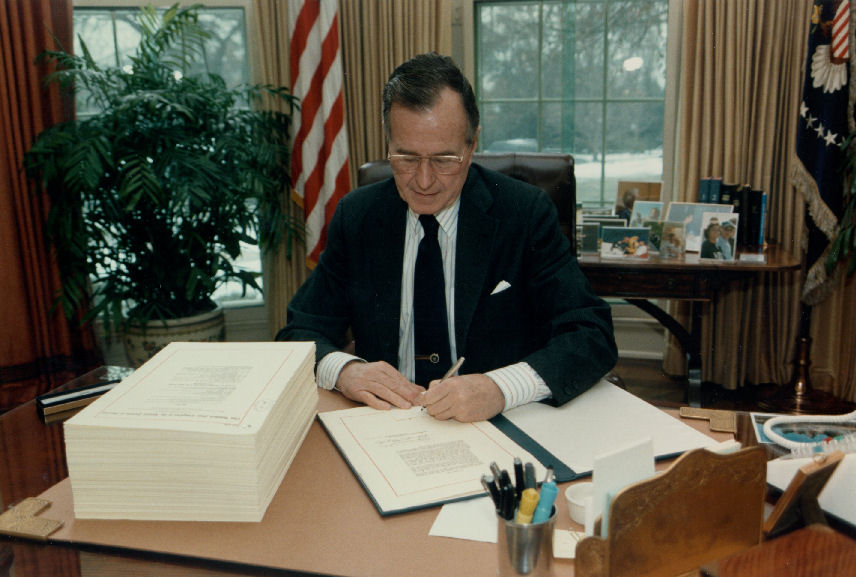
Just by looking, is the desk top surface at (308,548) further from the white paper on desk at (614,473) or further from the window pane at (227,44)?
the window pane at (227,44)

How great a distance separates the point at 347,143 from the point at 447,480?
8.47 feet

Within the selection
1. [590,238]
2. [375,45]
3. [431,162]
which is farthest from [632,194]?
[431,162]

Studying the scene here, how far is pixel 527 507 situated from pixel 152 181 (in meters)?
2.32

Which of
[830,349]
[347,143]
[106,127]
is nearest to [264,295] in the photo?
[347,143]

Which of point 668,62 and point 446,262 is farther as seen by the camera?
point 668,62

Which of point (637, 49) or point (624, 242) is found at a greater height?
point (637, 49)

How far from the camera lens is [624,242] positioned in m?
2.74

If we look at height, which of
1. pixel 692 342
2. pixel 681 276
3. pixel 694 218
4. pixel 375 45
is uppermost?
pixel 375 45

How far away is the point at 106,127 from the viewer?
9.04 feet

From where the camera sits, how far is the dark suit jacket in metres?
1.55

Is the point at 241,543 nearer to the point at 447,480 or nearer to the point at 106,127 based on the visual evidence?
the point at 447,480

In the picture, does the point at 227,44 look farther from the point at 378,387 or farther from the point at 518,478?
the point at 518,478

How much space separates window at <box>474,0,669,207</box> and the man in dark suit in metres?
1.91

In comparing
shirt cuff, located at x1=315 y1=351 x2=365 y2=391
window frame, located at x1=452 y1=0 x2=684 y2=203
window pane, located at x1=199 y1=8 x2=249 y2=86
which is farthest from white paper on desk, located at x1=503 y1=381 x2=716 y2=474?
window pane, located at x1=199 y1=8 x2=249 y2=86
